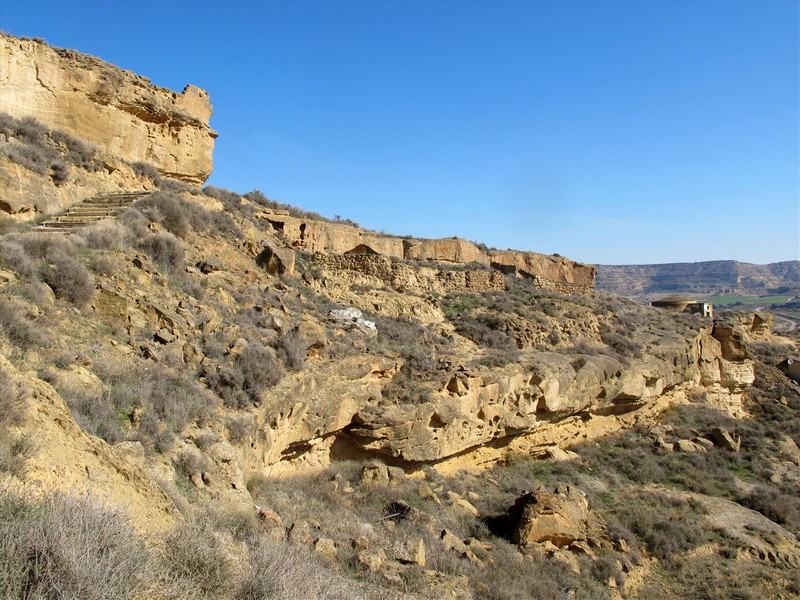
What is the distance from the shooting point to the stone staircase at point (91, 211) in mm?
8673

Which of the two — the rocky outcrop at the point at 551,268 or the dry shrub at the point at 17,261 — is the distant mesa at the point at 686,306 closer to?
the rocky outcrop at the point at 551,268

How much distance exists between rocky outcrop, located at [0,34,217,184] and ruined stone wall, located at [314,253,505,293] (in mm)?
4631

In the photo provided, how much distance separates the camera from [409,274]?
16016mm

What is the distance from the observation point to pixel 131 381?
5.36m

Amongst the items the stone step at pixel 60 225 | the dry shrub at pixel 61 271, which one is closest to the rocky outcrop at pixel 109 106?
the stone step at pixel 60 225

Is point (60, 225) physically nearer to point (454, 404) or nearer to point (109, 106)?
point (109, 106)

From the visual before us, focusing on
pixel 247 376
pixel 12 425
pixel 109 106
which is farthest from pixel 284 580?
pixel 109 106

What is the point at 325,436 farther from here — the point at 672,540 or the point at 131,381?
the point at 672,540

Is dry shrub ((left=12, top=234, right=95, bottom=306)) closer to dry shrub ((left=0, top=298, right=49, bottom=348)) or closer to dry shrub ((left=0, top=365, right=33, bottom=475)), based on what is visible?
dry shrub ((left=0, top=298, right=49, bottom=348))

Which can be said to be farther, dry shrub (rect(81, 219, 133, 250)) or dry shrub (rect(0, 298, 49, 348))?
dry shrub (rect(81, 219, 133, 250))

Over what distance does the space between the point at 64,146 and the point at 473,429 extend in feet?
35.5

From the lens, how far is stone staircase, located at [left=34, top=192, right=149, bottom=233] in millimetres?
8673

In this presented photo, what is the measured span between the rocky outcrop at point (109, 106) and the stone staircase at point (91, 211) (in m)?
2.43

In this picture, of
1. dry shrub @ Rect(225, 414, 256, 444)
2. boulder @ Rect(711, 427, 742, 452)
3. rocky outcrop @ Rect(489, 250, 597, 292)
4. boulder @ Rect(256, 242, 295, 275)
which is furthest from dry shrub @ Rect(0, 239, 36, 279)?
rocky outcrop @ Rect(489, 250, 597, 292)
